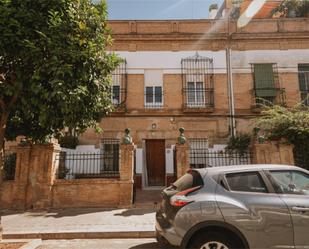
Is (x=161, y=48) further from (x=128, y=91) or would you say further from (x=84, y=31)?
(x=84, y=31)

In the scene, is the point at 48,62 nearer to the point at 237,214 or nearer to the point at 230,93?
the point at 237,214

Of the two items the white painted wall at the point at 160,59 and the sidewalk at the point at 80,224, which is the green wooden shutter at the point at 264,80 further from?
the sidewalk at the point at 80,224

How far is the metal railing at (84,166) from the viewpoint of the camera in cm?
1055

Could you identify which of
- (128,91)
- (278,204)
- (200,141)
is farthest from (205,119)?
(278,204)

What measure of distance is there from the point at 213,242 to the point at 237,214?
0.54 metres

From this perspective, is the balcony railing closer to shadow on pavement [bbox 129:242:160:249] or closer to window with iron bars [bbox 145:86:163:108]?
window with iron bars [bbox 145:86:163:108]

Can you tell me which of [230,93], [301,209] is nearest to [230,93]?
[230,93]

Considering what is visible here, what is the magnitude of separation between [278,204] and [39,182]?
8222mm

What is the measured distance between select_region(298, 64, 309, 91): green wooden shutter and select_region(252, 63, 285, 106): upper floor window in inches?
58.0

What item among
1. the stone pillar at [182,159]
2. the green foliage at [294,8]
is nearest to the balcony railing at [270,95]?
the green foliage at [294,8]

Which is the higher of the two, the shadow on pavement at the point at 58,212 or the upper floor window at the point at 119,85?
the upper floor window at the point at 119,85

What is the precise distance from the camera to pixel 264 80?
1534 centimetres

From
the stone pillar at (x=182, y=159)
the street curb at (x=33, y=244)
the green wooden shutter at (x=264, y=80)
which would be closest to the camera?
the street curb at (x=33, y=244)

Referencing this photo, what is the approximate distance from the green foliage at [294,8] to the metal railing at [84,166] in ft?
50.5
